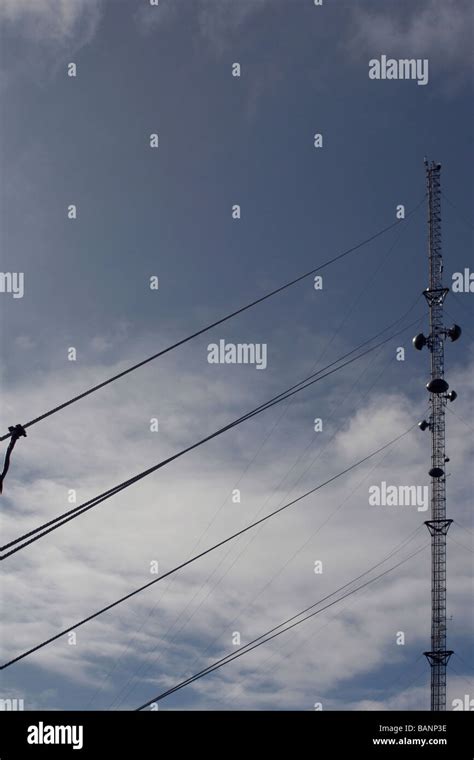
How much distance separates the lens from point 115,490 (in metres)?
20.0
